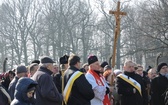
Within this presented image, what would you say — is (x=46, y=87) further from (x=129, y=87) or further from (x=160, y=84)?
(x=160, y=84)

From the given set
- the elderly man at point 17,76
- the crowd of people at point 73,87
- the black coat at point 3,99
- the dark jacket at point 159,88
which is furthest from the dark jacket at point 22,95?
the dark jacket at point 159,88

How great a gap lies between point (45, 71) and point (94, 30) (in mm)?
39359

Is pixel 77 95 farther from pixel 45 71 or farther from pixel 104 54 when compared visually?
pixel 104 54

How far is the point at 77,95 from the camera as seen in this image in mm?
6957

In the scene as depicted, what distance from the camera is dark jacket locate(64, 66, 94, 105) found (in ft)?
22.2

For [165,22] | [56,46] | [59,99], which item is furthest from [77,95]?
[56,46]

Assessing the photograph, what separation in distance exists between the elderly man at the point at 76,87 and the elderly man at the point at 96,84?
387mm

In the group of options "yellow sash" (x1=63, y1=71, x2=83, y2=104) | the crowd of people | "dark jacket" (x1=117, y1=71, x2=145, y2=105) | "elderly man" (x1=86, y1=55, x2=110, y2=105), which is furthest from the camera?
"dark jacket" (x1=117, y1=71, x2=145, y2=105)

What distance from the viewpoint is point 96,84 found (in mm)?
7348

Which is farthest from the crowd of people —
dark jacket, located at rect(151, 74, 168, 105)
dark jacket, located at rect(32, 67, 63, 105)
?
dark jacket, located at rect(151, 74, 168, 105)

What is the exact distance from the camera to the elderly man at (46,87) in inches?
268

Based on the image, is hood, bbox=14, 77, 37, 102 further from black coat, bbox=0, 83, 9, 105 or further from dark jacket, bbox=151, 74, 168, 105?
dark jacket, bbox=151, 74, 168, 105

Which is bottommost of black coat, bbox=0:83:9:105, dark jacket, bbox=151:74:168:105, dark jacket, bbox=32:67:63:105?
dark jacket, bbox=151:74:168:105

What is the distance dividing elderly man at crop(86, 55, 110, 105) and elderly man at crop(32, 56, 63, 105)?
0.77 meters
